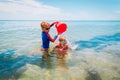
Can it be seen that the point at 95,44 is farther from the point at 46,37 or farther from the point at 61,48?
the point at 46,37

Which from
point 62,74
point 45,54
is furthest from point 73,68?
point 45,54

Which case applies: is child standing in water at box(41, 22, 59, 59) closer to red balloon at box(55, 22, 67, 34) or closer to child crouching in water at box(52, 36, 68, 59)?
red balloon at box(55, 22, 67, 34)

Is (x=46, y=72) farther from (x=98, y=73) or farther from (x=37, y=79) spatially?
(x=98, y=73)

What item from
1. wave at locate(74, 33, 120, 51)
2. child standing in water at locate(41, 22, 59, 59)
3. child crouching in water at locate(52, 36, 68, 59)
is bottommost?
wave at locate(74, 33, 120, 51)

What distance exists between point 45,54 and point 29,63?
Result: 94 centimetres

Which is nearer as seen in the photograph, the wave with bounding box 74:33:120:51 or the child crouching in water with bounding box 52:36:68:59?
the child crouching in water with bounding box 52:36:68:59

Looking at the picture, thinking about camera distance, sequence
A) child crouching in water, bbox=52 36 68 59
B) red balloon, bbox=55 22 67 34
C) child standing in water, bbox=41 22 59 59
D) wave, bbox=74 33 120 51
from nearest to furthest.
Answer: child standing in water, bbox=41 22 59 59 < red balloon, bbox=55 22 67 34 < child crouching in water, bbox=52 36 68 59 < wave, bbox=74 33 120 51

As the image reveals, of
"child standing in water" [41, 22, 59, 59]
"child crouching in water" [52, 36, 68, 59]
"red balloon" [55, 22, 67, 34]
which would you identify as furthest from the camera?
"child crouching in water" [52, 36, 68, 59]

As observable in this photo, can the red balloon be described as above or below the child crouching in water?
above

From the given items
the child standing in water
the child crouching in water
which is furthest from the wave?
the child standing in water

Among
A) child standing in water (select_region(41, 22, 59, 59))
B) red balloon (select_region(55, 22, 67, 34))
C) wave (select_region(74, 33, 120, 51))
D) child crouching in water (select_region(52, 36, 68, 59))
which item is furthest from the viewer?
wave (select_region(74, 33, 120, 51))

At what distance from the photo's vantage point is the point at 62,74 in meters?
6.09

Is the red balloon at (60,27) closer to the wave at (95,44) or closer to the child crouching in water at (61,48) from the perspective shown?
the child crouching in water at (61,48)

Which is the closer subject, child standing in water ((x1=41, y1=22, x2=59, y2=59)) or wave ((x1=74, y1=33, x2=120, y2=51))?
child standing in water ((x1=41, y1=22, x2=59, y2=59))
